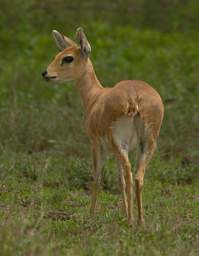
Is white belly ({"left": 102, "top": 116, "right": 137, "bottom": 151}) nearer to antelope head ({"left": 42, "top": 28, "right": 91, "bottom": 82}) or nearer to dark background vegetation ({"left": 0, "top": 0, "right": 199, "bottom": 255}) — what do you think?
dark background vegetation ({"left": 0, "top": 0, "right": 199, "bottom": 255})

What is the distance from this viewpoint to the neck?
8305 millimetres

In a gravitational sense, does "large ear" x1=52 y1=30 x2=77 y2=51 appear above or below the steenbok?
above

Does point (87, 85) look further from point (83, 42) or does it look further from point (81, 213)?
point (81, 213)

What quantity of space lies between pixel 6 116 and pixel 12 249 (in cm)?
531

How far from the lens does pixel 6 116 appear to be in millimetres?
10875

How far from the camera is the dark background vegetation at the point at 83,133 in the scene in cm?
661

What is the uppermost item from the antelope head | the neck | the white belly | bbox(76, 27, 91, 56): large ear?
bbox(76, 27, 91, 56): large ear

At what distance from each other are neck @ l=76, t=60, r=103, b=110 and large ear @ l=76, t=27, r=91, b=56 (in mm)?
118

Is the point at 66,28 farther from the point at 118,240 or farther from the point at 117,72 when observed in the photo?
the point at 118,240

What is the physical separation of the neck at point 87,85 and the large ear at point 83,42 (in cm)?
12

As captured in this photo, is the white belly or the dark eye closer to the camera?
the white belly

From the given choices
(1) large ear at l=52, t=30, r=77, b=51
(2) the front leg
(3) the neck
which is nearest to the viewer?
(2) the front leg

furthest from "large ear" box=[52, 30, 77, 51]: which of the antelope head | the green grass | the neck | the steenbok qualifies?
the green grass

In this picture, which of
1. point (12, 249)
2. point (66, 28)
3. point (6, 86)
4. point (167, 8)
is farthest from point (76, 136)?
point (167, 8)
